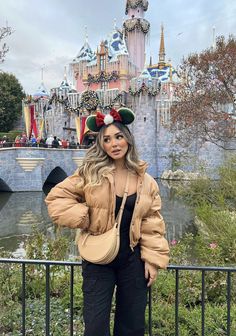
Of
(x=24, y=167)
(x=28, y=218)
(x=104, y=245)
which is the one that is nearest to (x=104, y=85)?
(x=24, y=167)

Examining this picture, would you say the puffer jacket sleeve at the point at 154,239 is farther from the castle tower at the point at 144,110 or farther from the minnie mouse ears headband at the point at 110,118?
the castle tower at the point at 144,110

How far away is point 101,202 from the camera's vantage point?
6.61 feet

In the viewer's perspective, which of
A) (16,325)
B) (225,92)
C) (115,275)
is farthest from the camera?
(225,92)

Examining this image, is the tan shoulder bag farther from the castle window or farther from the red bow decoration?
the castle window

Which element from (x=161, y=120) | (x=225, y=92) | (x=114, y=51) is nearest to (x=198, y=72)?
(x=225, y=92)

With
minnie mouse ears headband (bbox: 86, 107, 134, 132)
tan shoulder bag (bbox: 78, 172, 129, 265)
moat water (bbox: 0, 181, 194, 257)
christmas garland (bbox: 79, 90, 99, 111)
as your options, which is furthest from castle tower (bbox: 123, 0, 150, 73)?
tan shoulder bag (bbox: 78, 172, 129, 265)

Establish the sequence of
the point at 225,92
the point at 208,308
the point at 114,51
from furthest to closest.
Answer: the point at 114,51 < the point at 225,92 < the point at 208,308

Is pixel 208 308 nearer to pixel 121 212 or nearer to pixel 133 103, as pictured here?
pixel 121 212

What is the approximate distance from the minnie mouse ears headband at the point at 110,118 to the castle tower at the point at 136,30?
33.9 meters

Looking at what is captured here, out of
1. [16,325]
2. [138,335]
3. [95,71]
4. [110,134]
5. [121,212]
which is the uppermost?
[95,71]

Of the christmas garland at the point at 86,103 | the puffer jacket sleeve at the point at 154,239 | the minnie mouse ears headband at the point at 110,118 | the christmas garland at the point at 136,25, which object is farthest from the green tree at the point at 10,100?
the puffer jacket sleeve at the point at 154,239

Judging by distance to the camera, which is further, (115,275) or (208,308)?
(208,308)

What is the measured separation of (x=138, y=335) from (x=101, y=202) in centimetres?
87

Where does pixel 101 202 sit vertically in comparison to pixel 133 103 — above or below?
below
